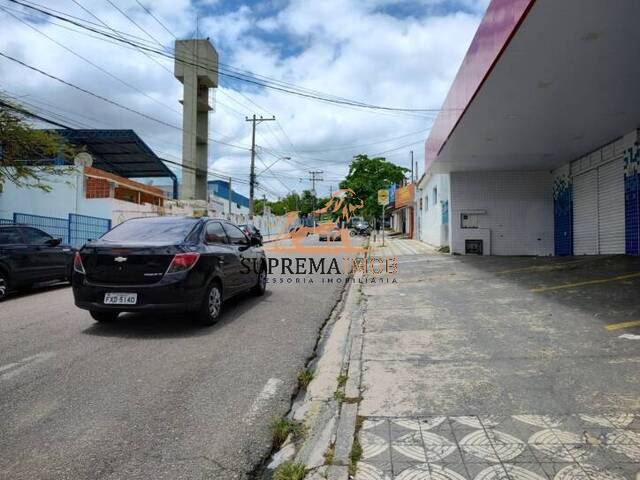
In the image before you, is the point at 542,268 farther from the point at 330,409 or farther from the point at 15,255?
the point at 15,255

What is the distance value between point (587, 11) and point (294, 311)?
5645 mm

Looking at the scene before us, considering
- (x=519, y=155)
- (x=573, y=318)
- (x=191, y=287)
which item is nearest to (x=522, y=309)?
(x=573, y=318)

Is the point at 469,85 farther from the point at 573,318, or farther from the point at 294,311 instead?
the point at 294,311

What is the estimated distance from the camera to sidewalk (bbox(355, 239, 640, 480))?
267 cm

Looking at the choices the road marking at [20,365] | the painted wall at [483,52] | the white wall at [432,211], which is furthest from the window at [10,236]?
the white wall at [432,211]

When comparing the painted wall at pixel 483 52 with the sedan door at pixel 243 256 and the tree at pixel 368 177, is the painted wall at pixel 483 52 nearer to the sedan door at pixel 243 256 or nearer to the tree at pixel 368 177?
the sedan door at pixel 243 256

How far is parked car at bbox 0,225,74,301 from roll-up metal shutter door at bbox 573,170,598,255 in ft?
46.5

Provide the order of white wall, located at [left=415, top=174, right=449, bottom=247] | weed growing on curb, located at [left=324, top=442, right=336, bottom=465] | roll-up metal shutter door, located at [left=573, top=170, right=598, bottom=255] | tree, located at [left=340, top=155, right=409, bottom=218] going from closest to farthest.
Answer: weed growing on curb, located at [left=324, top=442, right=336, bottom=465] → roll-up metal shutter door, located at [left=573, top=170, right=598, bottom=255] → white wall, located at [left=415, top=174, right=449, bottom=247] → tree, located at [left=340, top=155, right=409, bottom=218]

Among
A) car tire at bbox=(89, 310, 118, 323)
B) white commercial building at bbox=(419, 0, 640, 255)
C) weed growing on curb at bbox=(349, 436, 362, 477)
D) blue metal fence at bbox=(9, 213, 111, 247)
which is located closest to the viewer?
weed growing on curb at bbox=(349, 436, 362, 477)

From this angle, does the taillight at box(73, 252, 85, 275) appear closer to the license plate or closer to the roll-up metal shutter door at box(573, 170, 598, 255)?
the license plate

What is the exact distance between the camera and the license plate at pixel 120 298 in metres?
5.55

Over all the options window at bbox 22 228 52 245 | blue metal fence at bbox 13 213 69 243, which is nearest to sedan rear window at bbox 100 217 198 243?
window at bbox 22 228 52 245

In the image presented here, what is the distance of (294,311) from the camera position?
7.45 m

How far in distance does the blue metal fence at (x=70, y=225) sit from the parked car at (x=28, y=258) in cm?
475
